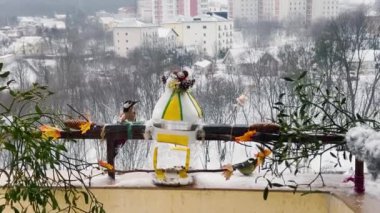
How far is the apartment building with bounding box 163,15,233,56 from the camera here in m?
6.80

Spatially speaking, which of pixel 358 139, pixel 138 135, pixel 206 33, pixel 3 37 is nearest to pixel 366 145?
pixel 358 139

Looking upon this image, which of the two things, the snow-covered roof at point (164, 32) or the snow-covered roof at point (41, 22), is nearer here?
the snow-covered roof at point (41, 22)

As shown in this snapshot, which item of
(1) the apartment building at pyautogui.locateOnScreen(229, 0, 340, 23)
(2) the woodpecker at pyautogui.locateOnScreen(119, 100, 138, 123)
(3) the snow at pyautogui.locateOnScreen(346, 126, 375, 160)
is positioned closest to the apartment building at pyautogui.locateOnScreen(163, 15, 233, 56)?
(1) the apartment building at pyautogui.locateOnScreen(229, 0, 340, 23)

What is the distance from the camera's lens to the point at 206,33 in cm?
686

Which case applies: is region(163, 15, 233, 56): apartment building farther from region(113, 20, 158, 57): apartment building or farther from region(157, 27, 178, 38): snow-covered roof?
region(113, 20, 158, 57): apartment building

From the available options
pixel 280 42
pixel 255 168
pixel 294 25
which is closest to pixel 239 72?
pixel 280 42

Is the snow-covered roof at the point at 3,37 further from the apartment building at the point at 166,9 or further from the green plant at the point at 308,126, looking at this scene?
the green plant at the point at 308,126

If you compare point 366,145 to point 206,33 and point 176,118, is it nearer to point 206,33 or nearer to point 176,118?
point 176,118

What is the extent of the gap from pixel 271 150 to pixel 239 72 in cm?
505

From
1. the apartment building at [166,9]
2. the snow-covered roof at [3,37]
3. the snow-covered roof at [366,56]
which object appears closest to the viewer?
the snow-covered roof at [3,37]

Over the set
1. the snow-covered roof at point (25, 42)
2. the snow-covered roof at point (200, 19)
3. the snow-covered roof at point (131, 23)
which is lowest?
the snow-covered roof at point (25, 42)

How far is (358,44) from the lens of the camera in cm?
586

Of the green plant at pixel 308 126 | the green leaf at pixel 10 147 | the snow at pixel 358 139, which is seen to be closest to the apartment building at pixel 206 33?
the green plant at pixel 308 126

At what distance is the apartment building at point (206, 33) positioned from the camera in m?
6.80
